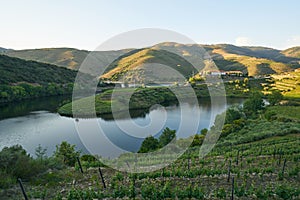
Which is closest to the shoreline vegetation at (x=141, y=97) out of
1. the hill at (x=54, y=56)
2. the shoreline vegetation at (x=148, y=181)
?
the shoreline vegetation at (x=148, y=181)

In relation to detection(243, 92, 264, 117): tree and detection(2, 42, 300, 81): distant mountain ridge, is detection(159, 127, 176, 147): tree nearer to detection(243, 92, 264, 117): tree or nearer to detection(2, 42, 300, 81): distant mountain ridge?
detection(243, 92, 264, 117): tree

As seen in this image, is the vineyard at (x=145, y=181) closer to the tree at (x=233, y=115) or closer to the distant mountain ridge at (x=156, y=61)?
the tree at (x=233, y=115)

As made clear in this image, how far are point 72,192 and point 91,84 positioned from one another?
66361 millimetres

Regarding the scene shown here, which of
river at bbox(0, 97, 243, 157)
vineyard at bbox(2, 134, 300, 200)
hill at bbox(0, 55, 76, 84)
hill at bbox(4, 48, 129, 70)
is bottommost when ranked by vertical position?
river at bbox(0, 97, 243, 157)

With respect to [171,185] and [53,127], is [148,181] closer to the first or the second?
[171,185]

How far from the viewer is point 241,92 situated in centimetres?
7144

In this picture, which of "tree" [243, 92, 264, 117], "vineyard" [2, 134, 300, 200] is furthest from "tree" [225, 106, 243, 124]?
"vineyard" [2, 134, 300, 200]

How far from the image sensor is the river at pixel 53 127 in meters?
28.2

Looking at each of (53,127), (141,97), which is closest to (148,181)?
(53,127)

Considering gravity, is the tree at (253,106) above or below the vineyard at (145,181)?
below

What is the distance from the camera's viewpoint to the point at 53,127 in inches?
1425

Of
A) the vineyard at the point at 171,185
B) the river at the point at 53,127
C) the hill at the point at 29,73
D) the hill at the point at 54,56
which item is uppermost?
the hill at the point at 54,56

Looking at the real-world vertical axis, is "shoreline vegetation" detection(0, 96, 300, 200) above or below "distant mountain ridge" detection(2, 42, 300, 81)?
below

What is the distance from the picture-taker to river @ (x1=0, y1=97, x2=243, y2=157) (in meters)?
28.2
